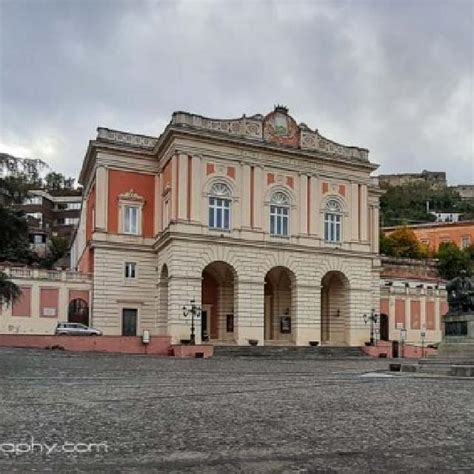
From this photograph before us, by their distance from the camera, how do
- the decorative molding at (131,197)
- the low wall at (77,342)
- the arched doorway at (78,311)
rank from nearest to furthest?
the low wall at (77,342) → the arched doorway at (78,311) → the decorative molding at (131,197)

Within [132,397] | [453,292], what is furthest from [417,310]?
[132,397]

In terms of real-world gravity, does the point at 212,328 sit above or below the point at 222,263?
below

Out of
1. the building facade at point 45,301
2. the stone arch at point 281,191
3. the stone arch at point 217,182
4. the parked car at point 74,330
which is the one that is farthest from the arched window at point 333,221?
the parked car at point 74,330

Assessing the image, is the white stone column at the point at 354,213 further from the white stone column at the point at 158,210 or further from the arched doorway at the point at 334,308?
the white stone column at the point at 158,210

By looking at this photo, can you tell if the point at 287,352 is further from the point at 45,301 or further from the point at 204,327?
the point at 45,301

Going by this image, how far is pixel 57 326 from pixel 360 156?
23882 millimetres

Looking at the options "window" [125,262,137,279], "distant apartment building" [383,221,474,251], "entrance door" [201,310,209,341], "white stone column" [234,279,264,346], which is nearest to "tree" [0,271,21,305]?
"white stone column" [234,279,264,346]

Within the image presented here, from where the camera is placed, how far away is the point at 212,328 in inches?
1944

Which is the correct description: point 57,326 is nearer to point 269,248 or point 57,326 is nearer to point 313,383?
point 269,248

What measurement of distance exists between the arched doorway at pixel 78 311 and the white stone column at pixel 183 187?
8.73 metres

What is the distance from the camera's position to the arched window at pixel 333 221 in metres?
50.5

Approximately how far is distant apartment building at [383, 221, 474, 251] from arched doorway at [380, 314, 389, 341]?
151 feet

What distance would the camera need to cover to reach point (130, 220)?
160 feet

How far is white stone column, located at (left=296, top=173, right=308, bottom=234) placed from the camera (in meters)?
49.0
